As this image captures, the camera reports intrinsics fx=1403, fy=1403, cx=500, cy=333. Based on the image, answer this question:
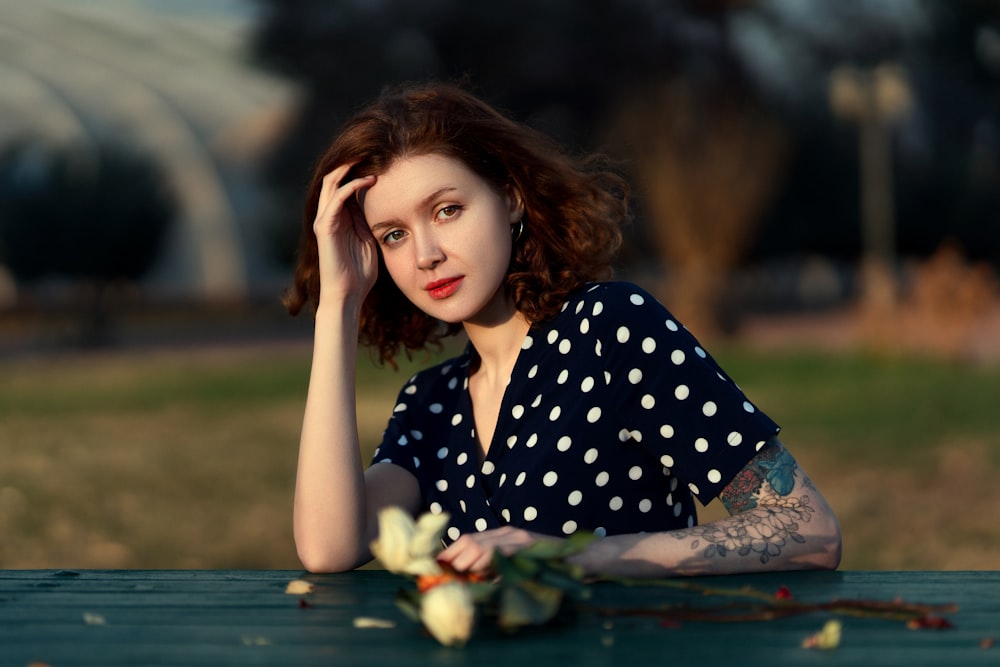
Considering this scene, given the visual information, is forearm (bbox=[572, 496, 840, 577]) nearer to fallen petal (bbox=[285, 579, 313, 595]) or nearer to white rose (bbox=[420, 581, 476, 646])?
fallen petal (bbox=[285, 579, 313, 595])

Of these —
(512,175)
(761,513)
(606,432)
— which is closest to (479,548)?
(761,513)

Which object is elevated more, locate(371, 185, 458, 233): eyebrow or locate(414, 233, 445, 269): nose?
locate(371, 185, 458, 233): eyebrow

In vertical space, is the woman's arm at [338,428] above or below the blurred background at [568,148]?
below

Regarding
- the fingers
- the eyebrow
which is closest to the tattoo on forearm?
the eyebrow

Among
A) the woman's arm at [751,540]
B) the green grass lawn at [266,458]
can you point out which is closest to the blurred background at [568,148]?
the green grass lawn at [266,458]

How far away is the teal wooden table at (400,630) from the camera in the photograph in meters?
1.59

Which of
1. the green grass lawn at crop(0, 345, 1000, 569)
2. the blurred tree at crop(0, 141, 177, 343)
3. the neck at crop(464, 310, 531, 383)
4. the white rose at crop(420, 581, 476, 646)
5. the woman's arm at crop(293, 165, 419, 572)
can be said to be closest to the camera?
the white rose at crop(420, 581, 476, 646)

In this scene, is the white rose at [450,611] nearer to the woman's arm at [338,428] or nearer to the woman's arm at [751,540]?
the woman's arm at [751,540]

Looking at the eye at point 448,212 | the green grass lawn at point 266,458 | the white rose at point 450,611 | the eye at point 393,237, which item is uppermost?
the green grass lawn at point 266,458

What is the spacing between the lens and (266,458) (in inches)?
468

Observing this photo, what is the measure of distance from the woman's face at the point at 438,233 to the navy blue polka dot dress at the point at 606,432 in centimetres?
20

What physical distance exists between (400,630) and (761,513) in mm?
767

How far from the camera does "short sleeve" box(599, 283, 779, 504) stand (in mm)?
2371

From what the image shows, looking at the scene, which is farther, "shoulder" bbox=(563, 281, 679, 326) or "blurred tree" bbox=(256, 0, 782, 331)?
"blurred tree" bbox=(256, 0, 782, 331)
